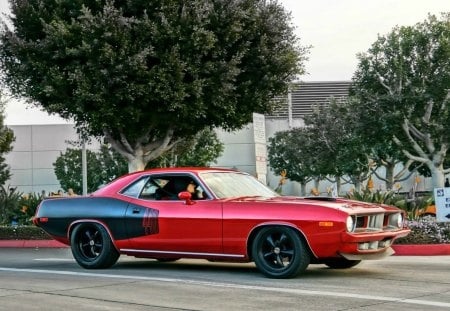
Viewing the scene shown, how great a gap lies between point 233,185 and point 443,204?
4895 millimetres

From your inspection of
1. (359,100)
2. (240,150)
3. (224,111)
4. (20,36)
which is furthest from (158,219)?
(240,150)

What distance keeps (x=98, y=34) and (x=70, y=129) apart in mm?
37369

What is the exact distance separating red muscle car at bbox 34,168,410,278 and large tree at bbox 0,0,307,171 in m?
6.61

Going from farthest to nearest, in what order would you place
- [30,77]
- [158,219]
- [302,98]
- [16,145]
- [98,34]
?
[302,98] → [16,145] → [30,77] → [98,34] → [158,219]

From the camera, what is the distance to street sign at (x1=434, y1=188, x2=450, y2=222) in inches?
488

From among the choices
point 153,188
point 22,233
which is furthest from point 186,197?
point 22,233

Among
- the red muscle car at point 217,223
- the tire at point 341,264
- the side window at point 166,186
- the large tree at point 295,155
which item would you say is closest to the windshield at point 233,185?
the red muscle car at point 217,223

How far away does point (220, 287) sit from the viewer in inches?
306

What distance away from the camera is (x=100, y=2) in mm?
16656

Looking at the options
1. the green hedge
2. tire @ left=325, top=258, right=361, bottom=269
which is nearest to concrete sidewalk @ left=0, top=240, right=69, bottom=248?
the green hedge

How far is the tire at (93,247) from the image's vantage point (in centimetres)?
970

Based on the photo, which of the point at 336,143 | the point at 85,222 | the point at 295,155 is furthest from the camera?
the point at 295,155

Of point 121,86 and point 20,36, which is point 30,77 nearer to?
point 20,36

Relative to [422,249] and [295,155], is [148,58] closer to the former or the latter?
[422,249]
